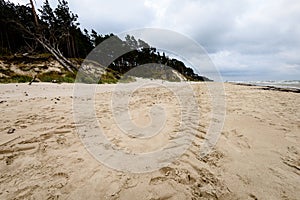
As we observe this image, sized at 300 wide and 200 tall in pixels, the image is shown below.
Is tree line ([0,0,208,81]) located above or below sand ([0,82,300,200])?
above

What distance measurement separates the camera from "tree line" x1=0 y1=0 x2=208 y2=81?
16859 millimetres

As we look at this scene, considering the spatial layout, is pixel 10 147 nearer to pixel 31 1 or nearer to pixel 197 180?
pixel 197 180

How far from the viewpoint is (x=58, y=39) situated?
18922mm

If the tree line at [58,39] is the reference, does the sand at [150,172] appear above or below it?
below

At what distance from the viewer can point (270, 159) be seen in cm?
209

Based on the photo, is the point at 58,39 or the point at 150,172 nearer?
the point at 150,172

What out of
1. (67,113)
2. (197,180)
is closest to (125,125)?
(67,113)

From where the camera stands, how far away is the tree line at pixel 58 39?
55.3 feet

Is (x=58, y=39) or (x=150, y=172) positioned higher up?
(x=58, y=39)

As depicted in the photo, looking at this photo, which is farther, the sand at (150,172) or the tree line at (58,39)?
the tree line at (58,39)

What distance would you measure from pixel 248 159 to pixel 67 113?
3751 mm

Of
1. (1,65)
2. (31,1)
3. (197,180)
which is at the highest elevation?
(31,1)

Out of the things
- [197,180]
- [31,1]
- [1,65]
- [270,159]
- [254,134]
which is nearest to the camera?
[197,180]

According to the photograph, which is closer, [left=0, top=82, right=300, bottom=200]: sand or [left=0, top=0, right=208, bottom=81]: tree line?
[left=0, top=82, right=300, bottom=200]: sand
